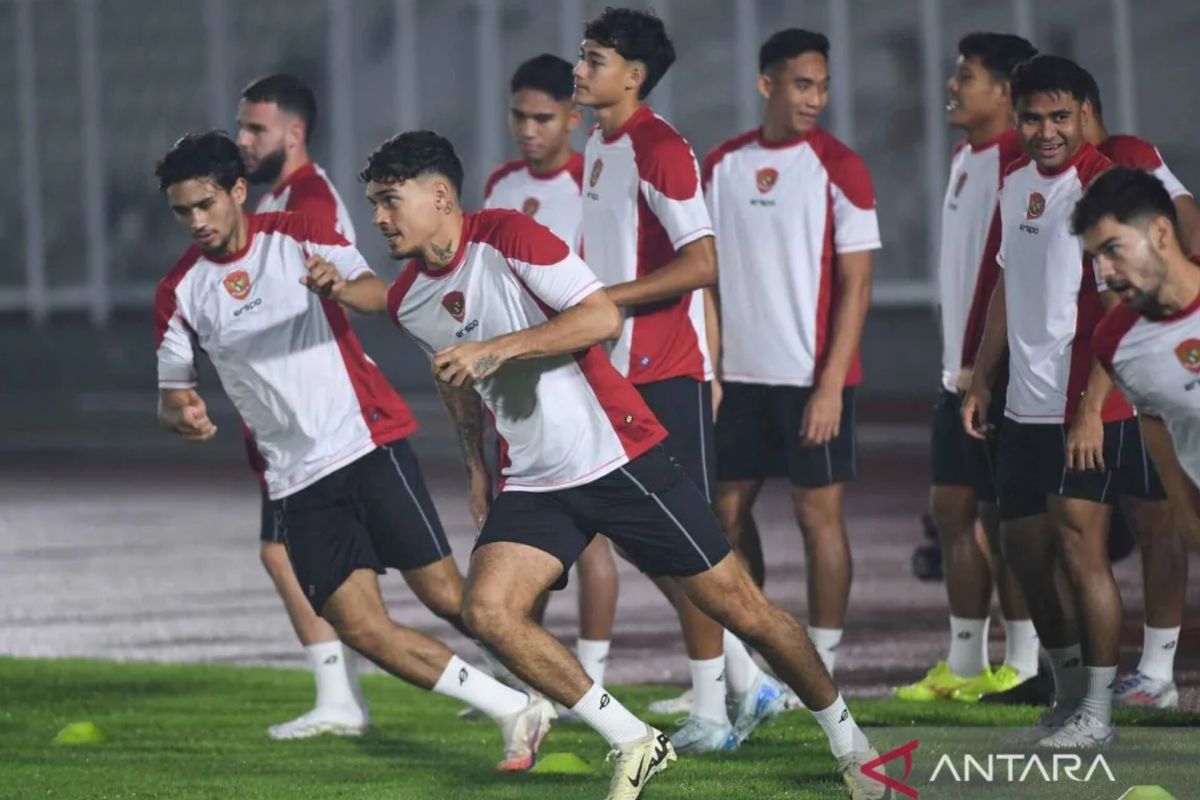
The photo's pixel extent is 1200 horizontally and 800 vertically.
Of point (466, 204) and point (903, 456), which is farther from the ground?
point (466, 204)

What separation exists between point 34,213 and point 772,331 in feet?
93.3

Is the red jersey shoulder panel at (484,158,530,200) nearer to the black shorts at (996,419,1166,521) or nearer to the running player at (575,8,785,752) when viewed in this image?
the running player at (575,8,785,752)

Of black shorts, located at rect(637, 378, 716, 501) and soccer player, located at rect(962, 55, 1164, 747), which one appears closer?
soccer player, located at rect(962, 55, 1164, 747)

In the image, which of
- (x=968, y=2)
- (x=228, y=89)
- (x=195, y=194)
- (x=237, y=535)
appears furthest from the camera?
(x=228, y=89)

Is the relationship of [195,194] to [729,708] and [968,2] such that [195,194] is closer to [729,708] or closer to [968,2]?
[729,708]

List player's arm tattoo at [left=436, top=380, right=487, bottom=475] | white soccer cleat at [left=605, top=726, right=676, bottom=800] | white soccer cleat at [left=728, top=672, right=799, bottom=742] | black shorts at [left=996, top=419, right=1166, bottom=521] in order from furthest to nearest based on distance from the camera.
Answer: white soccer cleat at [left=728, top=672, right=799, bottom=742]
black shorts at [left=996, top=419, right=1166, bottom=521]
player's arm tattoo at [left=436, top=380, right=487, bottom=475]
white soccer cleat at [left=605, top=726, right=676, bottom=800]

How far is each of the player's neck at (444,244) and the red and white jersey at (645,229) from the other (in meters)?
1.18

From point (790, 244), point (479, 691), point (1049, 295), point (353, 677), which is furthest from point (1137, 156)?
point (353, 677)

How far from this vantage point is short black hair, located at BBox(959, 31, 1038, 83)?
28.9ft

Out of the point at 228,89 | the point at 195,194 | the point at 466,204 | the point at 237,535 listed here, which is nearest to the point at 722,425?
the point at 195,194

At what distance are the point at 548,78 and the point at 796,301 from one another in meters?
1.33

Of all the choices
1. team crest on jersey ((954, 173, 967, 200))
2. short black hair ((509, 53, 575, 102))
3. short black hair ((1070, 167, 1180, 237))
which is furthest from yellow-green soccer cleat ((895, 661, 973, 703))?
short black hair ((1070, 167, 1180, 237))

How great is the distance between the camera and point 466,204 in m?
30.8

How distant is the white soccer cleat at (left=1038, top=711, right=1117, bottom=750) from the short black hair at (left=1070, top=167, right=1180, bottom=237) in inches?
81.1
